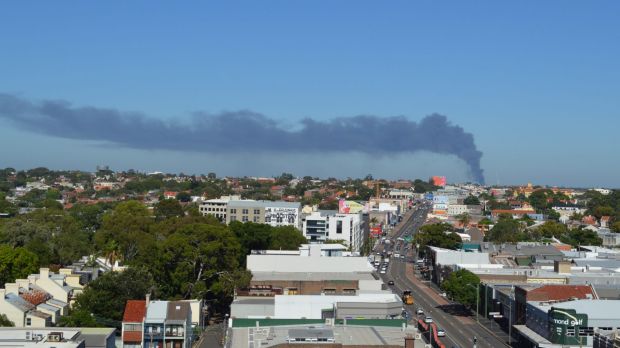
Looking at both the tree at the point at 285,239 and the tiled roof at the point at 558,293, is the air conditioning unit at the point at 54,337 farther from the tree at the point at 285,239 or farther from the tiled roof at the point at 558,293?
the tree at the point at 285,239

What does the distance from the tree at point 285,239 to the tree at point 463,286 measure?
21276 millimetres

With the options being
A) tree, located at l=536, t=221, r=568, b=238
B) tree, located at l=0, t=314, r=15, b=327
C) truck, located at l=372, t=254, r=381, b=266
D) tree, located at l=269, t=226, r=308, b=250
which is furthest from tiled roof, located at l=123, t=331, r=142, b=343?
tree, located at l=536, t=221, r=568, b=238

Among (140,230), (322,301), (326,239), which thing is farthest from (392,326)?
(326,239)

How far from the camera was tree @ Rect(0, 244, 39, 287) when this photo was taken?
231 feet

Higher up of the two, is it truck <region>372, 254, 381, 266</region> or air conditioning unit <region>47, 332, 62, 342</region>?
air conditioning unit <region>47, 332, 62, 342</region>

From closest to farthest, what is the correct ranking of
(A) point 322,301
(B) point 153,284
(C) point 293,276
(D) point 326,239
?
(A) point 322,301 < (B) point 153,284 < (C) point 293,276 < (D) point 326,239

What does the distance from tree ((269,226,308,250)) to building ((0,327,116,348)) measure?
50.8 metres

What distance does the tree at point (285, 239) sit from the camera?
101 m

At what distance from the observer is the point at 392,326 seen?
177 feet

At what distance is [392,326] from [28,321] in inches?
801

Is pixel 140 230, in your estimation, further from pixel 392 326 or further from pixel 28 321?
pixel 392 326

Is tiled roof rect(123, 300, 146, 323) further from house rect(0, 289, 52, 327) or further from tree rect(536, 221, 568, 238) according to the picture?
tree rect(536, 221, 568, 238)

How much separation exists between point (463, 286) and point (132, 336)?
Answer: 3500 cm

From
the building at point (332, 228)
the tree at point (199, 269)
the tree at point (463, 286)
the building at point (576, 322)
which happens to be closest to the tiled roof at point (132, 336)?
the tree at point (199, 269)
